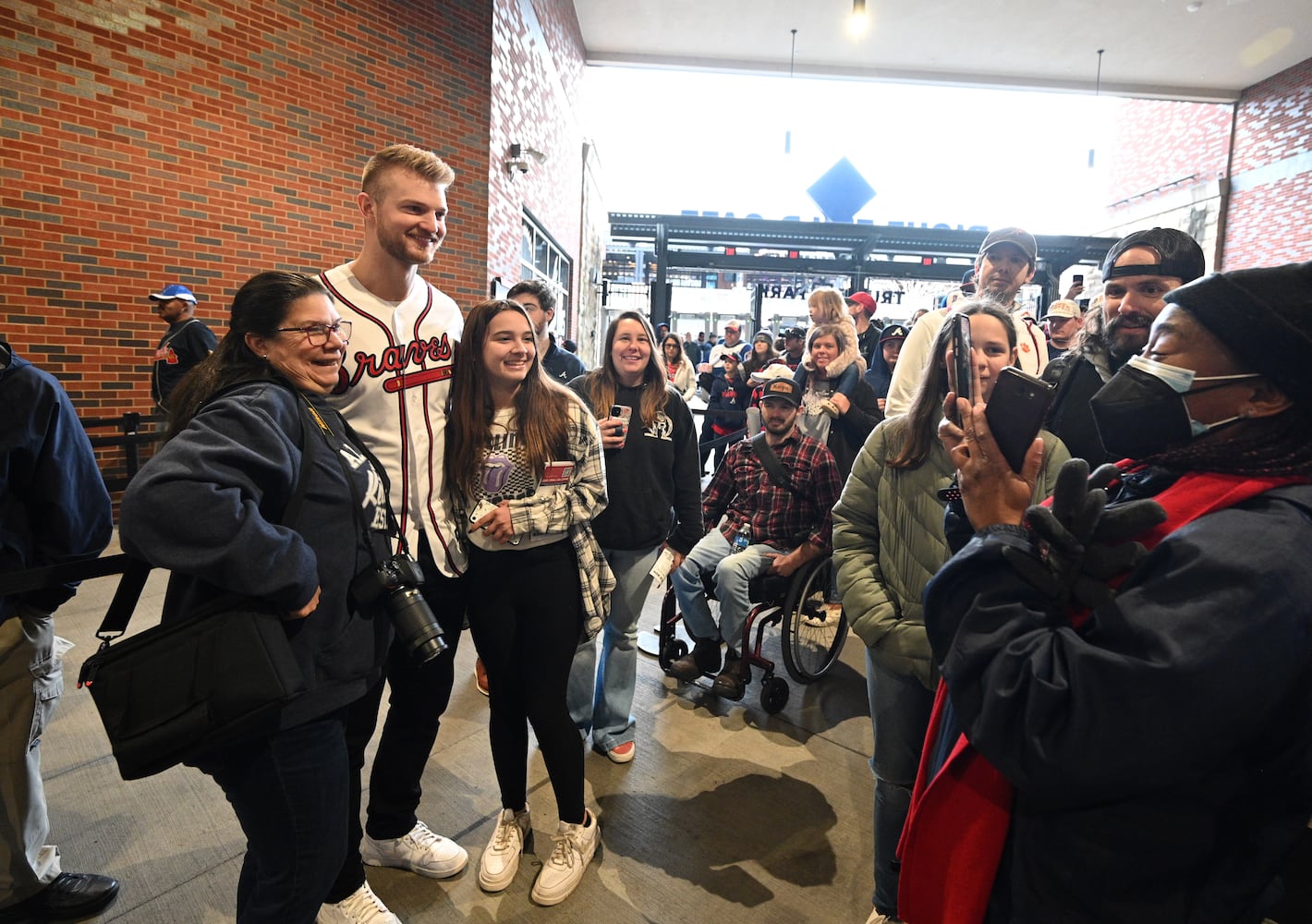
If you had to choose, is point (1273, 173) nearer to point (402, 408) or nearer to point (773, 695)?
point (773, 695)

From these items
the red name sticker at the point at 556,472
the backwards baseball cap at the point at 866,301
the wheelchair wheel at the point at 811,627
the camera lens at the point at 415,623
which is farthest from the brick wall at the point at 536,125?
the camera lens at the point at 415,623

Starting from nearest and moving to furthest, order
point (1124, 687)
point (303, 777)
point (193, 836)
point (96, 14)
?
point (1124, 687)
point (303, 777)
point (193, 836)
point (96, 14)

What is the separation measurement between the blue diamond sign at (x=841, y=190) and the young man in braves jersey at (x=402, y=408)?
31.1ft

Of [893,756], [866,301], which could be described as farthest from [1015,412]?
[866,301]

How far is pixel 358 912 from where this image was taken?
5.97 ft

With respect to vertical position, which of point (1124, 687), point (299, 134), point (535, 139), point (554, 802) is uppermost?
point (535, 139)

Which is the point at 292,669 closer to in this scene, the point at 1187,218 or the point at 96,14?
the point at 96,14

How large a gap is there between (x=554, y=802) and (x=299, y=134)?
20.4ft

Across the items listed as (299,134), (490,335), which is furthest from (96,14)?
(490,335)

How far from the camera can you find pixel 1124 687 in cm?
78

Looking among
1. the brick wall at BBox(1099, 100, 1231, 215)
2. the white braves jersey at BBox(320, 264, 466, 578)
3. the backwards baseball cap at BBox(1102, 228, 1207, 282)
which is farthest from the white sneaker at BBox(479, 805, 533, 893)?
the brick wall at BBox(1099, 100, 1231, 215)

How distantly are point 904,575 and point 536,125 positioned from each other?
9040 millimetres

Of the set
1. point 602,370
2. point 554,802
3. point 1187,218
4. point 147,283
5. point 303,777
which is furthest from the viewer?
point 1187,218

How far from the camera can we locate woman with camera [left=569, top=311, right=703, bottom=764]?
105 inches
